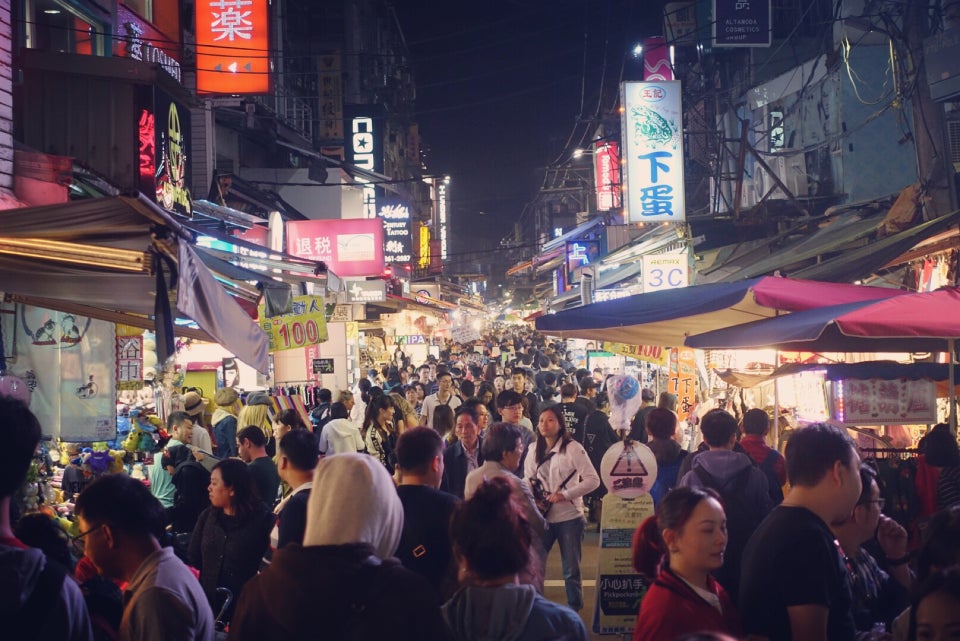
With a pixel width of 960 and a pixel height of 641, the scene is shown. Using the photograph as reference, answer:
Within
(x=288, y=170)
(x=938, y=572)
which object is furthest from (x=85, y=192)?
(x=288, y=170)

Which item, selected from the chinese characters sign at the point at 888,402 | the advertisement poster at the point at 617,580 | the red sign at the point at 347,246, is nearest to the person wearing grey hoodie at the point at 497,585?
the advertisement poster at the point at 617,580

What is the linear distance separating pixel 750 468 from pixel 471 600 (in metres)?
3.84

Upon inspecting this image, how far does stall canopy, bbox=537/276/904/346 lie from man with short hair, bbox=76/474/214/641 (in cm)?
490

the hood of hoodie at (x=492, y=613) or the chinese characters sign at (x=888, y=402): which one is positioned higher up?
the chinese characters sign at (x=888, y=402)

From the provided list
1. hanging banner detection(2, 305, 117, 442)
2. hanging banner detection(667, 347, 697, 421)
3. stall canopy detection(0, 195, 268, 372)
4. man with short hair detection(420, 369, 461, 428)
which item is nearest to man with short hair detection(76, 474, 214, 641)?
stall canopy detection(0, 195, 268, 372)

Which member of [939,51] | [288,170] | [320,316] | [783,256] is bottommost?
[320,316]

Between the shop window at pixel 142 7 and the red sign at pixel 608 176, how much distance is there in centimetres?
1689

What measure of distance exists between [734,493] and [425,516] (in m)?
2.61

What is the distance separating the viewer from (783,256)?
15492 millimetres

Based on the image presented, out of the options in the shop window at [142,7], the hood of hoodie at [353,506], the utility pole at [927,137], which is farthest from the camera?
the shop window at [142,7]

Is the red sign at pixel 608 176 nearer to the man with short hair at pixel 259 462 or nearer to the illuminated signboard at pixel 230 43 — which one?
the illuminated signboard at pixel 230 43

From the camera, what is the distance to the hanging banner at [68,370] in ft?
29.6

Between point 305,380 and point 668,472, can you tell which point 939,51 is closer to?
point 668,472

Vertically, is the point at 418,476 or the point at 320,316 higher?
the point at 320,316
